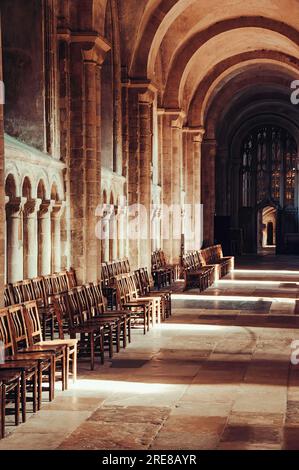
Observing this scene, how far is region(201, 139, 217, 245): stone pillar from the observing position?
127 ft

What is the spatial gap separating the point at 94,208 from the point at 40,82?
9.89 feet

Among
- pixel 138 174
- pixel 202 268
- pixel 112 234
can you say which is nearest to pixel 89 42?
pixel 112 234

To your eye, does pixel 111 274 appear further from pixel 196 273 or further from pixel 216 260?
pixel 216 260

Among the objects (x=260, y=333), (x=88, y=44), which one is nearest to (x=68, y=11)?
(x=88, y=44)

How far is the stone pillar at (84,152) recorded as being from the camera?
58.0ft

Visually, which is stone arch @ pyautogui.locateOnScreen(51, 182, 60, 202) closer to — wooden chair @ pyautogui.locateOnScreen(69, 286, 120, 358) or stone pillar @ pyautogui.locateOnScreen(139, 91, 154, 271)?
wooden chair @ pyautogui.locateOnScreen(69, 286, 120, 358)

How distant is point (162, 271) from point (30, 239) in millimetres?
9051

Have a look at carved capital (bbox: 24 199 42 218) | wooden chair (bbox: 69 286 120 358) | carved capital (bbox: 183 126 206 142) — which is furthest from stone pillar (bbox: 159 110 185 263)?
wooden chair (bbox: 69 286 120 358)

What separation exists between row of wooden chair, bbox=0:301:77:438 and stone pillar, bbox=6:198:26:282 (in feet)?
13.5

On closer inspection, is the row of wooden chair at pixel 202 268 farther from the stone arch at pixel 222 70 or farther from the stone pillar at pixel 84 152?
the stone arch at pixel 222 70

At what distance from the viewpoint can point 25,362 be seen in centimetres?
823

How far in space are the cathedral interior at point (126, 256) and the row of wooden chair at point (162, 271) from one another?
0.10 meters

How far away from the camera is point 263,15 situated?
28750 mm

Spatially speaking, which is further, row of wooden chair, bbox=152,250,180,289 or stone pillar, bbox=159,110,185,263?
stone pillar, bbox=159,110,185,263
